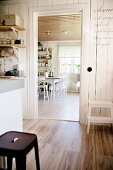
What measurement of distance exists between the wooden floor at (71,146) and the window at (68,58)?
16.1ft

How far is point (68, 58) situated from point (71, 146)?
238 inches

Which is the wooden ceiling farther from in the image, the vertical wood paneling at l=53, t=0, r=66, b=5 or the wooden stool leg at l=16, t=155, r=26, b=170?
the wooden stool leg at l=16, t=155, r=26, b=170

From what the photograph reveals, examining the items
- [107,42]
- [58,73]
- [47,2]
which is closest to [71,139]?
[107,42]

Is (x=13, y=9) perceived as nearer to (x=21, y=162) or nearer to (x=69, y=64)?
(x=21, y=162)

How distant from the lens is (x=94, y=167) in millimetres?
2008

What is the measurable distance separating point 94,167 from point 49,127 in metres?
1.43

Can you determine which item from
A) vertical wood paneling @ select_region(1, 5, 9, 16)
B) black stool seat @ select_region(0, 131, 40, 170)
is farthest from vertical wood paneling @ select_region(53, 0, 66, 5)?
black stool seat @ select_region(0, 131, 40, 170)

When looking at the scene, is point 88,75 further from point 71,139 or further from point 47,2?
point 47,2

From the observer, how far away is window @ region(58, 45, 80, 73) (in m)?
8.05

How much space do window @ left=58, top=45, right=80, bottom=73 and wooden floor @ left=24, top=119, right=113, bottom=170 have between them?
4.91 meters

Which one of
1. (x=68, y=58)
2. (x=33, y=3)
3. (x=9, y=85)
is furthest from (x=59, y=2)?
(x=68, y=58)

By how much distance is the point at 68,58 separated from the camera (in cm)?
820

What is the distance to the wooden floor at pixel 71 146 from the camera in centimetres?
206

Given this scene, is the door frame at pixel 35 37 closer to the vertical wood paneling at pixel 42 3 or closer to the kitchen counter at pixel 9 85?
the vertical wood paneling at pixel 42 3
